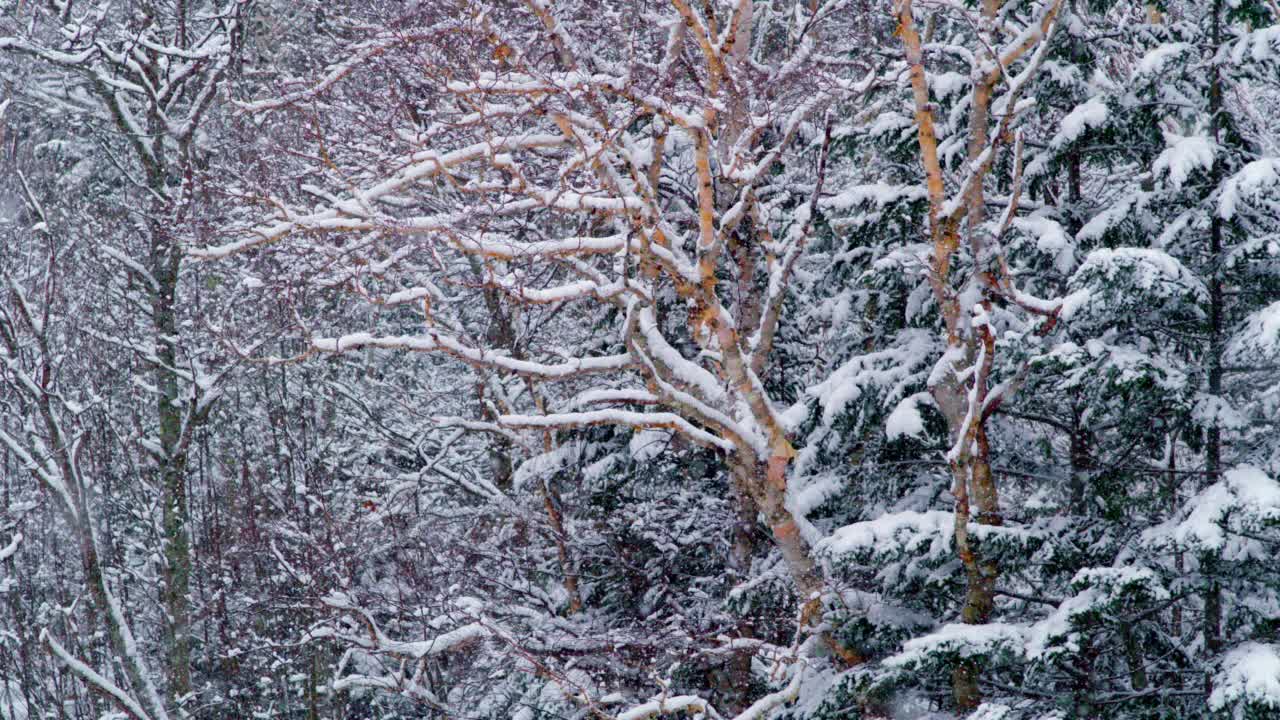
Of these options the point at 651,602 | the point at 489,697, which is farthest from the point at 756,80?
the point at 489,697

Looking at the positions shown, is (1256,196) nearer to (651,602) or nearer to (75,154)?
(651,602)

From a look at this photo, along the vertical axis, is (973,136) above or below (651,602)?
above

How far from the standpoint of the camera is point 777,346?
38.1 feet

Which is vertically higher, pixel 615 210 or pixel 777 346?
pixel 615 210

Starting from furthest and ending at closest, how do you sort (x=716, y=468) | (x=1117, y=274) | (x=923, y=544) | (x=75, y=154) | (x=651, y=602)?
(x=75, y=154)
(x=716, y=468)
(x=651, y=602)
(x=923, y=544)
(x=1117, y=274)

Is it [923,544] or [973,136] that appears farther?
[973,136]

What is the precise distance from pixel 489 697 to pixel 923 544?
16.9 ft

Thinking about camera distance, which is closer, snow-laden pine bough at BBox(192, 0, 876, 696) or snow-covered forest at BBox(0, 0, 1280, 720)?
snow-covered forest at BBox(0, 0, 1280, 720)

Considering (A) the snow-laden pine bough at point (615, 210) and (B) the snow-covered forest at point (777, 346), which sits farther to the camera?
(A) the snow-laden pine bough at point (615, 210)

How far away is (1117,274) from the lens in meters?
6.96

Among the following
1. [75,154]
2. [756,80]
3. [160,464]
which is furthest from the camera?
[75,154]

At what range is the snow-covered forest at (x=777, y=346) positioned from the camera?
7.68 metres

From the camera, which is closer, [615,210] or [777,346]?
[615,210]

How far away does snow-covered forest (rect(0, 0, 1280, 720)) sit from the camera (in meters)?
7.68
